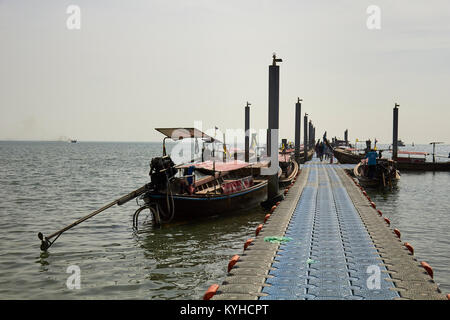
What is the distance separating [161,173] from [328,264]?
30.9ft

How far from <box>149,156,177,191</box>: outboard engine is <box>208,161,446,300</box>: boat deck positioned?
4.95 metres

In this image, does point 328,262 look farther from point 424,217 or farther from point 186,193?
point 424,217

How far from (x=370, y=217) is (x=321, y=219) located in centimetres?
173

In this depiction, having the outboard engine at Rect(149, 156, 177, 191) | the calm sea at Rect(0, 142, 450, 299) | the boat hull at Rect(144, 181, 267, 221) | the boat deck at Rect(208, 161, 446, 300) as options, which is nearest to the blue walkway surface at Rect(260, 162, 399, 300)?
the boat deck at Rect(208, 161, 446, 300)

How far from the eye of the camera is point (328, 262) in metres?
8.51

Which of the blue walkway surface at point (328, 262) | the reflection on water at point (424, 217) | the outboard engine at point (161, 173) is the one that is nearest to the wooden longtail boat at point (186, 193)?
the outboard engine at point (161, 173)

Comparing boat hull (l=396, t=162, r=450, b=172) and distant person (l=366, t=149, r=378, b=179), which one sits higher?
distant person (l=366, t=149, r=378, b=179)

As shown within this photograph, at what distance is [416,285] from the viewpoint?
6926mm

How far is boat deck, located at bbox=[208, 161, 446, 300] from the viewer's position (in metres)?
6.77

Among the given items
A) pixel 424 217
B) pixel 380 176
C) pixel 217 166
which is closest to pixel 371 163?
pixel 380 176

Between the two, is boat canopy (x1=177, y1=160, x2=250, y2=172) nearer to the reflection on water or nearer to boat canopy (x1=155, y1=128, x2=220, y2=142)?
boat canopy (x1=155, y1=128, x2=220, y2=142)

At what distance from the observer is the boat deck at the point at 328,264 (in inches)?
267
